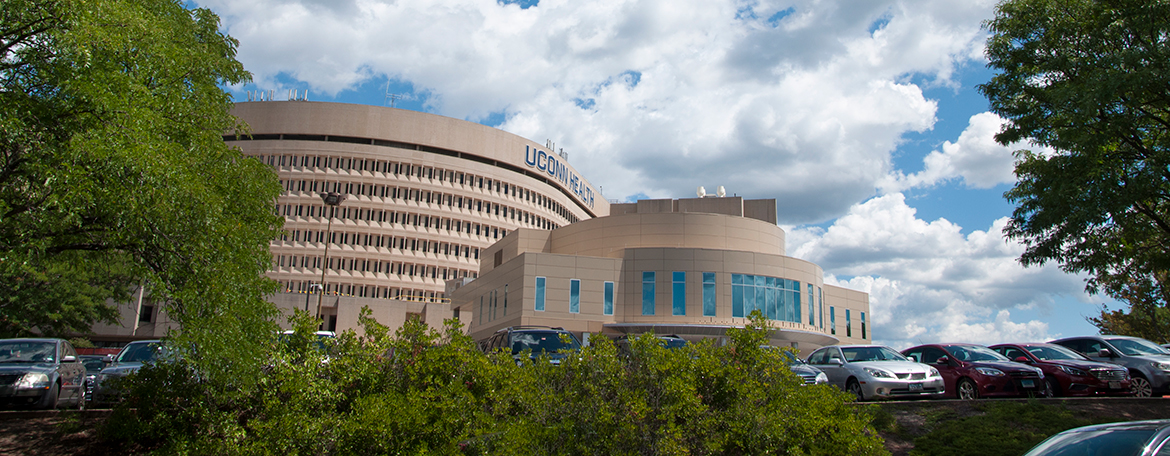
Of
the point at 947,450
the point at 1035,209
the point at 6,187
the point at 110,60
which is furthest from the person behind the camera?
the point at 1035,209

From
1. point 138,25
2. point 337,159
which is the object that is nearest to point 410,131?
point 337,159

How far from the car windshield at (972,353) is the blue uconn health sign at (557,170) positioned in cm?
7730

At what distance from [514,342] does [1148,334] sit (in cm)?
4602

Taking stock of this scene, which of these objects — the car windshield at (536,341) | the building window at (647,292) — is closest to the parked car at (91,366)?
the car windshield at (536,341)

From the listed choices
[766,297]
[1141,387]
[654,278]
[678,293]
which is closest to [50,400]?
[1141,387]

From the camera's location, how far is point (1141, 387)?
16391 millimetres

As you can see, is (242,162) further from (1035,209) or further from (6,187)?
(1035,209)

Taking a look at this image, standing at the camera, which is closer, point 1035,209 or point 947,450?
point 947,450

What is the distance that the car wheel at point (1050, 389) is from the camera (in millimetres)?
15828

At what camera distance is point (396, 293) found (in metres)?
82.2

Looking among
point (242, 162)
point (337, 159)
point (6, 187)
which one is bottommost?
point (6, 187)

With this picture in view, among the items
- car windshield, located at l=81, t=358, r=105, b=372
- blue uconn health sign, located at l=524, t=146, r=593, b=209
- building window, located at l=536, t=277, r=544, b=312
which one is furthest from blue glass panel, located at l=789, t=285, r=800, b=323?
blue uconn health sign, located at l=524, t=146, r=593, b=209

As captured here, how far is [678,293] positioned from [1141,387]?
30.4 m

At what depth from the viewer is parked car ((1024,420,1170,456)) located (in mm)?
5035
